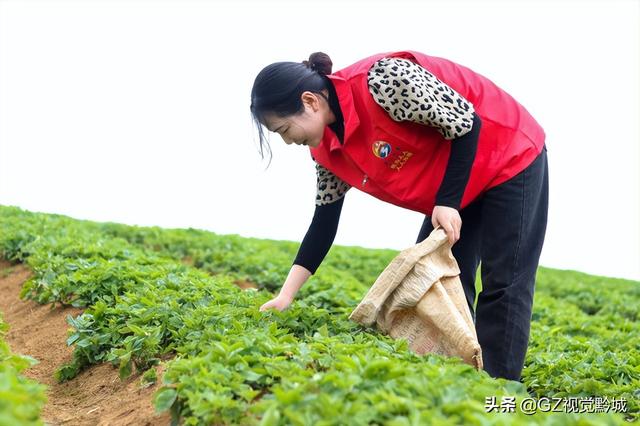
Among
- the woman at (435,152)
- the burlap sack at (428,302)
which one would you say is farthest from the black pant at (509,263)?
the burlap sack at (428,302)

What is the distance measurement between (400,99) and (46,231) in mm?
5187

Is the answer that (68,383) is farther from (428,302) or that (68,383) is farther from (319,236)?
(428,302)

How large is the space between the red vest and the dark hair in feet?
0.62

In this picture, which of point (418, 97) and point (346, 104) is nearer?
point (418, 97)

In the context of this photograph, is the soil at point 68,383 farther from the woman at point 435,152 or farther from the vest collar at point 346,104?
the vest collar at point 346,104

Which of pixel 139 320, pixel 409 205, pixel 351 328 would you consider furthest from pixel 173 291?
pixel 409 205

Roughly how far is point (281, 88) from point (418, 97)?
658 mm

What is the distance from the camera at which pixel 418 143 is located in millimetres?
4145

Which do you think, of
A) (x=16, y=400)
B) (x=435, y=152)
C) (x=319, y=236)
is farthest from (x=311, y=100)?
(x=16, y=400)

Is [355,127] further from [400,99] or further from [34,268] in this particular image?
[34,268]

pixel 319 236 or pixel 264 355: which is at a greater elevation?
pixel 319 236

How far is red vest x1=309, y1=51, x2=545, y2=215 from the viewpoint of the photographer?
411 cm

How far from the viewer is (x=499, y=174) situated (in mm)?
4242

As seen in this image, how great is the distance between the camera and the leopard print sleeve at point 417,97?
388cm
